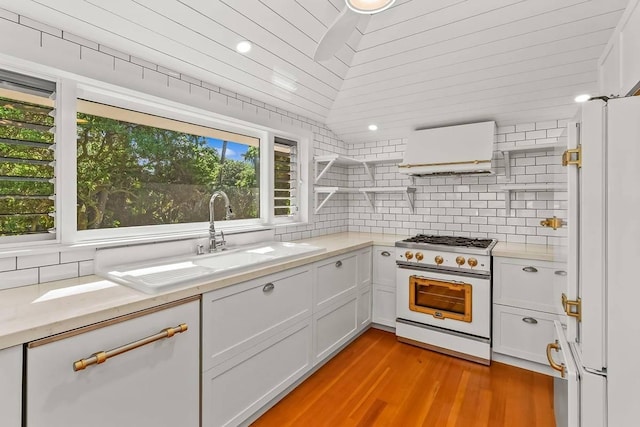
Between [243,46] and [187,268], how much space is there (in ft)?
4.77

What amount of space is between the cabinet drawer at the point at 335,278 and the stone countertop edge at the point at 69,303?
78cm

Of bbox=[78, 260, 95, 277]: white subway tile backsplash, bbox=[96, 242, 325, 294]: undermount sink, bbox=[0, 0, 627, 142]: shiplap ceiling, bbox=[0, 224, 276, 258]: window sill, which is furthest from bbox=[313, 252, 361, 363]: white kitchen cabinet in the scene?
bbox=[0, 0, 627, 142]: shiplap ceiling

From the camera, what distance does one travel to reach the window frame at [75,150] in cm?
159

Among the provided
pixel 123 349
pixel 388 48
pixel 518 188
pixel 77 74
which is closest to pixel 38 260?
pixel 123 349

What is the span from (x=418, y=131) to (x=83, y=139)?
2.84 m

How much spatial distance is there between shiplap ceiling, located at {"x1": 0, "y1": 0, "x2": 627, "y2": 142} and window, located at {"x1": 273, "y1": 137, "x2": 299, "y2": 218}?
41 cm

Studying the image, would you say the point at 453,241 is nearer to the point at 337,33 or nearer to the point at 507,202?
the point at 507,202

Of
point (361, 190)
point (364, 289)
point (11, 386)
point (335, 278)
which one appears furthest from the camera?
point (361, 190)

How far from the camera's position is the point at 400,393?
2.18m

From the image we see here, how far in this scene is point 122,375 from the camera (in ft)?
4.07

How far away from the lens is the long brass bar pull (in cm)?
110

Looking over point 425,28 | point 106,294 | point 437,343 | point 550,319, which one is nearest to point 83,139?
point 106,294

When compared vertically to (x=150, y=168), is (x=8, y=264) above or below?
below

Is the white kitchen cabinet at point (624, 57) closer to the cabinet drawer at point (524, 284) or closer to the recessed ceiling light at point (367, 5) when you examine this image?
the recessed ceiling light at point (367, 5)
